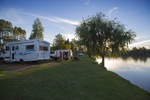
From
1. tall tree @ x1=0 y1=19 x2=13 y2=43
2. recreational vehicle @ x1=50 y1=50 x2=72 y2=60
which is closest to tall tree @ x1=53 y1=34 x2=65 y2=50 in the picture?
tall tree @ x1=0 y1=19 x2=13 y2=43

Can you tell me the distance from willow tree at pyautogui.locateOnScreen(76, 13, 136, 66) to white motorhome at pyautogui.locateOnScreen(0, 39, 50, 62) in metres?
8.28

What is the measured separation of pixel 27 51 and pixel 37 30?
32.5 metres

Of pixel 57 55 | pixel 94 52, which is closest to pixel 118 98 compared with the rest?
pixel 94 52

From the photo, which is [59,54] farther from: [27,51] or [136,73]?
[136,73]

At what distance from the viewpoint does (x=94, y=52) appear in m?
24.7

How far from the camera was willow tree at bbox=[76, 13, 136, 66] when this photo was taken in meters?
22.5

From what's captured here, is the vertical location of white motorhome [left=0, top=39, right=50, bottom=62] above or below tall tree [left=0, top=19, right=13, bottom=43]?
below

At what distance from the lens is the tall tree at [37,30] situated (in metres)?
47.3

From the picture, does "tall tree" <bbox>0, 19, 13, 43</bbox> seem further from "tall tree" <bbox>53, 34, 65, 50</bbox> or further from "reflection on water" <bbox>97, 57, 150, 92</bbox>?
"reflection on water" <bbox>97, 57, 150, 92</bbox>

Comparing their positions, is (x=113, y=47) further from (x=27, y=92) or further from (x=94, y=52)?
(x=27, y=92)

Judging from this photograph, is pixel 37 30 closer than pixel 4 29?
No

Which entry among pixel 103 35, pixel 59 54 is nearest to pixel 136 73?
pixel 103 35

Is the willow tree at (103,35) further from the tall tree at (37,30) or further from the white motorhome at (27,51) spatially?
the tall tree at (37,30)

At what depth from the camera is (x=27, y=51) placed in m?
17.0
